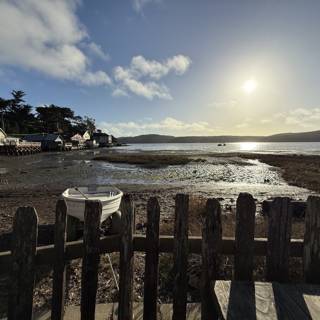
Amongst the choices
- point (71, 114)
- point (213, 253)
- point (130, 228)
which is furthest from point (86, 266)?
point (71, 114)

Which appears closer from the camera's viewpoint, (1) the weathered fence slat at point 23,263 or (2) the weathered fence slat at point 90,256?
(1) the weathered fence slat at point 23,263

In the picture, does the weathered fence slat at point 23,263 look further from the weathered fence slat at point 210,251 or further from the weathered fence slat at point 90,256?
the weathered fence slat at point 210,251

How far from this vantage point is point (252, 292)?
8.07ft

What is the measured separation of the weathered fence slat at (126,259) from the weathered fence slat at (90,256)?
0.24m

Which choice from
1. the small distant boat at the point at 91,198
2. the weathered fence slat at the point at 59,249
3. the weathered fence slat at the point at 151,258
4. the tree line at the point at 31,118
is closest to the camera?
the weathered fence slat at the point at 59,249

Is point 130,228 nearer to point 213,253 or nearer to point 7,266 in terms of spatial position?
point 213,253

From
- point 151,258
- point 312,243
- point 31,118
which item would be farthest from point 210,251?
point 31,118

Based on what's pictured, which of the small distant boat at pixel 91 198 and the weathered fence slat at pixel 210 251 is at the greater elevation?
the weathered fence slat at pixel 210 251

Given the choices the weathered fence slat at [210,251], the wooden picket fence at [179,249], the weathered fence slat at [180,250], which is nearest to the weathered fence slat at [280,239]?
the wooden picket fence at [179,249]

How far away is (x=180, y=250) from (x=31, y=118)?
4709 inches

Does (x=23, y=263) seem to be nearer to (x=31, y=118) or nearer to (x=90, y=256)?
(x=90, y=256)

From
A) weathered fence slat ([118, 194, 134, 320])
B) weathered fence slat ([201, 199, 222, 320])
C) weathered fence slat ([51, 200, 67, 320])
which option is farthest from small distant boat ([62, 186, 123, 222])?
weathered fence slat ([201, 199, 222, 320])

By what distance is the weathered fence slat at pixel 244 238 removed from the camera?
8.90ft

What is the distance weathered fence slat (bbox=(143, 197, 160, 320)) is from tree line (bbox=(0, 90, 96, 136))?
99554 mm
